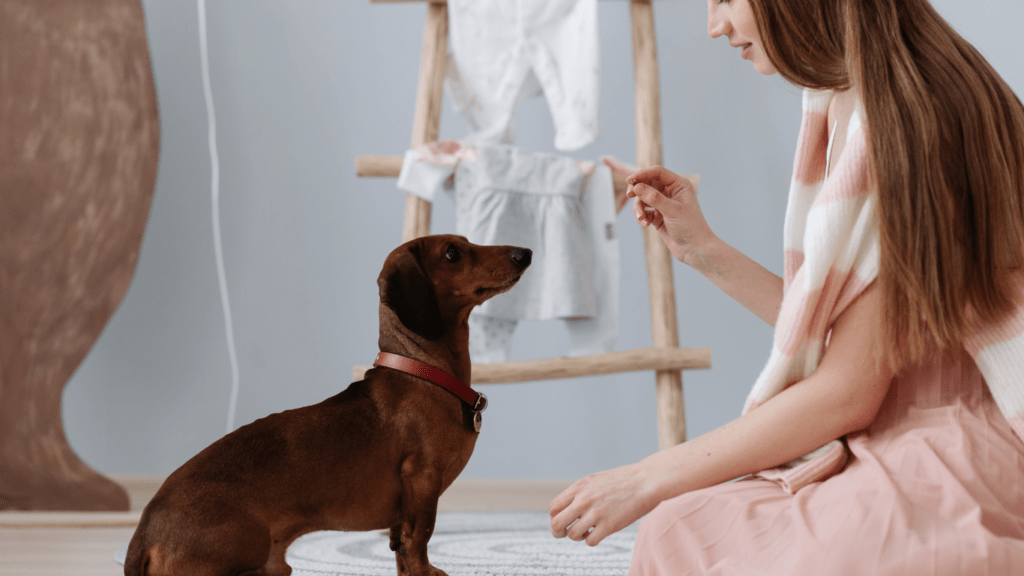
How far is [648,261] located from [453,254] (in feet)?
3.04

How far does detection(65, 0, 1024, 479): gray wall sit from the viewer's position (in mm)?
2164

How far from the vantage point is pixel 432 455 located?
0.87 metres

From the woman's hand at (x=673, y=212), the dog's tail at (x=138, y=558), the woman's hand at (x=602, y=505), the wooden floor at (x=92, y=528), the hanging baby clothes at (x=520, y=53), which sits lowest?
the wooden floor at (x=92, y=528)

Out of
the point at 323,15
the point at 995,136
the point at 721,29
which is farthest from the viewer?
the point at 323,15

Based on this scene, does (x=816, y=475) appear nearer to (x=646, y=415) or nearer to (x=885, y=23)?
(x=885, y=23)

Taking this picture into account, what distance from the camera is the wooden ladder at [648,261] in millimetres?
1697

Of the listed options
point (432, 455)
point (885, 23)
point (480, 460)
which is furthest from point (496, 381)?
point (885, 23)

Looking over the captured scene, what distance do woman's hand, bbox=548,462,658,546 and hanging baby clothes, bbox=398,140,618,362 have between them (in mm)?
1106

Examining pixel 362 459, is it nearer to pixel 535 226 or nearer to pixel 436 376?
pixel 436 376

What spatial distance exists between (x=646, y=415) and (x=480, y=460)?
482mm

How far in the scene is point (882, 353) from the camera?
0.55m

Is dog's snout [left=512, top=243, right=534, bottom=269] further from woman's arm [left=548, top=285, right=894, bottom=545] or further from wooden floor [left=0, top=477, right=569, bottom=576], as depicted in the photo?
wooden floor [left=0, top=477, right=569, bottom=576]

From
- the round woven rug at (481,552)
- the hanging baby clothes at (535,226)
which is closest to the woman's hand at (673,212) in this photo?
the round woven rug at (481,552)

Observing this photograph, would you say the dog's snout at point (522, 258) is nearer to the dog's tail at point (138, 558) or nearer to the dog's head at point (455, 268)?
the dog's head at point (455, 268)
